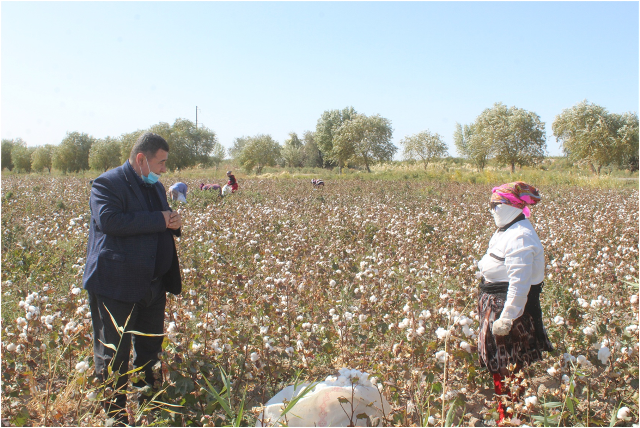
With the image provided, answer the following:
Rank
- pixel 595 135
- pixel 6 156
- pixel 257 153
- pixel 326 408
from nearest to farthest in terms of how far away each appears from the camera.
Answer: pixel 326 408 < pixel 595 135 < pixel 257 153 < pixel 6 156

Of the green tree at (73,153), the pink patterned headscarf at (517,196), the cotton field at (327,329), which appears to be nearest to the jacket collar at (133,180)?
the cotton field at (327,329)

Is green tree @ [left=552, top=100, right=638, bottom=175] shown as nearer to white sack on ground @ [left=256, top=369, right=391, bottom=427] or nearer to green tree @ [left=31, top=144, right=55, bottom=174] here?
white sack on ground @ [left=256, top=369, right=391, bottom=427]

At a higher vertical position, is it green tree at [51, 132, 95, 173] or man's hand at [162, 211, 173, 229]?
green tree at [51, 132, 95, 173]

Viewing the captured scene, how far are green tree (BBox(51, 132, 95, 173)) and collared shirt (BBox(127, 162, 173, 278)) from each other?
53.5m

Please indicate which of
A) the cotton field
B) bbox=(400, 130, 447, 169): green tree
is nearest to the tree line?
bbox=(400, 130, 447, 169): green tree

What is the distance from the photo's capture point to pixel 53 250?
20.3 ft

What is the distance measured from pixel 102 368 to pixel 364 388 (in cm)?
147

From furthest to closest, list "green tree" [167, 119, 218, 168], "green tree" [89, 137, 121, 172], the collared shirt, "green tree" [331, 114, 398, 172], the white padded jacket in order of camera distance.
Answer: "green tree" [331, 114, 398, 172]
"green tree" [89, 137, 121, 172]
"green tree" [167, 119, 218, 168]
the collared shirt
the white padded jacket

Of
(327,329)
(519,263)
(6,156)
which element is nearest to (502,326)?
(519,263)

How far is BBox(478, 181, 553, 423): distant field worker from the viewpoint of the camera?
242cm

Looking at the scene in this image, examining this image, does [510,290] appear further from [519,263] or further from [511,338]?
[511,338]

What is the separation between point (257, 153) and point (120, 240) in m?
40.6

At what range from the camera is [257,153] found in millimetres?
42156

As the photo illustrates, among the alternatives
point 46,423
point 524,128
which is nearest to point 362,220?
point 46,423
